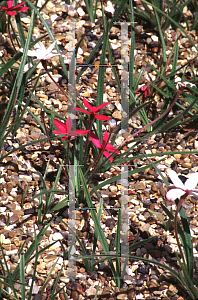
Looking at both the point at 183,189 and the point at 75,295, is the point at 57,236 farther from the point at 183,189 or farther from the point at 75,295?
the point at 183,189

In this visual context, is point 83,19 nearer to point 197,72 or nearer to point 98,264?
point 197,72

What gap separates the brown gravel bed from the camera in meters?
0.93

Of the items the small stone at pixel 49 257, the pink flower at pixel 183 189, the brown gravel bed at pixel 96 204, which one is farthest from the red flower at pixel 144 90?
the small stone at pixel 49 257

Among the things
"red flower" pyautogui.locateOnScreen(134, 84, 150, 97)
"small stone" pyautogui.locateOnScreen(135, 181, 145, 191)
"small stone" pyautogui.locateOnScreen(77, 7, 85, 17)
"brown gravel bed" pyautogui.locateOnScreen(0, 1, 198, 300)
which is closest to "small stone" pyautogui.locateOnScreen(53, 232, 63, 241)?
"brown gravel bed" pyautogui.locateOnScreen(0, 1, 198, 300)

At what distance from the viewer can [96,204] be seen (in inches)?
41.6

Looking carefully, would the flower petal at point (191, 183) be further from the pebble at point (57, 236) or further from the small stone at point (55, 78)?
the small stone at point (55, 78)

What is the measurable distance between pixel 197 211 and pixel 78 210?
1.30 feet

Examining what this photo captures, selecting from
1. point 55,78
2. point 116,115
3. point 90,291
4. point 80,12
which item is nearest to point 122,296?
point 90,291

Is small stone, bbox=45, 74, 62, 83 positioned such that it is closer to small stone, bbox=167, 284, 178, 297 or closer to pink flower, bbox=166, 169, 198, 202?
pink flower, bbox=166, 169, 198, 202

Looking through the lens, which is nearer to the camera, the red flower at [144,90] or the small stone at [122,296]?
the small stone at [122,296]

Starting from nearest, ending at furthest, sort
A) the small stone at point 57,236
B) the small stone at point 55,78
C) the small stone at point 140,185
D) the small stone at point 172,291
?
the small stone at point 172,291
the small stone at point 57,236
the small stone at point 140,185
the small stone at point 55,78

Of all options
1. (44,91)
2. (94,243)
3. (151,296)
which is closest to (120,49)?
(44,91)

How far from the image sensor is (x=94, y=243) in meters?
0.94

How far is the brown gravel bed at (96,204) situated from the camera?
36.8 inches
